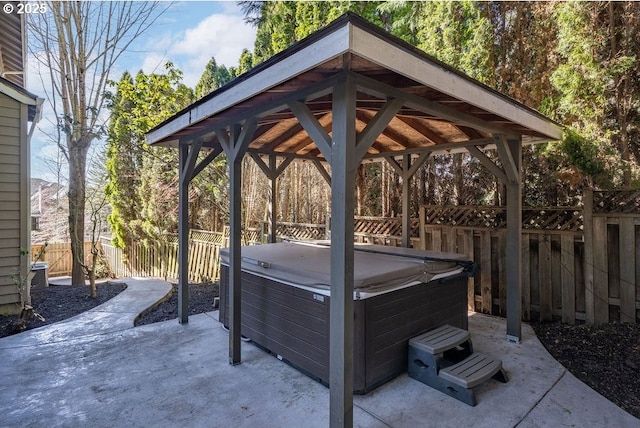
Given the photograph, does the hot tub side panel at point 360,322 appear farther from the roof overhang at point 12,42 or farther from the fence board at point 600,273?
the roof overhang at point 12,42

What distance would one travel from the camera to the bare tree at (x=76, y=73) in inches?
265

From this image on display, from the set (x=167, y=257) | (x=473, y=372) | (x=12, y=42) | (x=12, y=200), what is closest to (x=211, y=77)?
(x=12, y=42)

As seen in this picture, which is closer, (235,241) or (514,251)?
(235,241)

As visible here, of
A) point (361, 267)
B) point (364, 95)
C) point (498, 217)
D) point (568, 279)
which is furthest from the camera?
point (498, 217)

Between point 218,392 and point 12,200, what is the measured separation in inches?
173

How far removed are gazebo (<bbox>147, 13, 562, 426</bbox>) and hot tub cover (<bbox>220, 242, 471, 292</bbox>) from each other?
40cm

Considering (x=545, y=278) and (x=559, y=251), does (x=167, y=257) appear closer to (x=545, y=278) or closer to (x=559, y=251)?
(x=545, y=278)

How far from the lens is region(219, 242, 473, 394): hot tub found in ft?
8.89

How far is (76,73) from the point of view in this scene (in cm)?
695

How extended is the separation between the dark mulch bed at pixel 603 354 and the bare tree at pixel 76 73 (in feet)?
25.5

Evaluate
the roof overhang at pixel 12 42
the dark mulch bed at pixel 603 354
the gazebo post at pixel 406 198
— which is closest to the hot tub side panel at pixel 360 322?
the dark mulch bed at pixel 603 354

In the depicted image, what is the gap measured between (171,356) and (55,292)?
3953 mm

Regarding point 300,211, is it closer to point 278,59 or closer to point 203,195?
point 203,195

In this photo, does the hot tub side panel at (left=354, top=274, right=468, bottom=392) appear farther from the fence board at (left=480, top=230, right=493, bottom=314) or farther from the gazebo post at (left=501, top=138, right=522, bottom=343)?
the fence board at (left=480, top=230, right=493, bottom=314)
